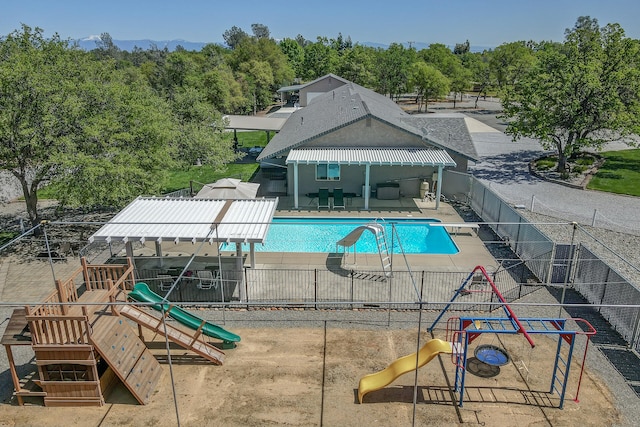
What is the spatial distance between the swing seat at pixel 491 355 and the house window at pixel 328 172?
53.4 ft

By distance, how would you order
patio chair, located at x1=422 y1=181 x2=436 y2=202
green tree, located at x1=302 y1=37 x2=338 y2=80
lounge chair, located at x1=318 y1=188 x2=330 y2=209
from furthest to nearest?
green tree, located at x1=302 y1=37 x2=338 y2=80 < patio chair, located at x1=422 y1=181 x2=436 y2=202 < lounge chair, located at x1=318 y1=188 x2=330 y2=209

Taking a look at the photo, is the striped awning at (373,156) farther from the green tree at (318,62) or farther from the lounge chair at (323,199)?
the green tree at (318,62)

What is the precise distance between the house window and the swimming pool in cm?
396

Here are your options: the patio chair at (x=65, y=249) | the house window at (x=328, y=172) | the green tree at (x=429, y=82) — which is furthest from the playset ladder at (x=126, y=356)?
the green tree at (x=429, y=82)

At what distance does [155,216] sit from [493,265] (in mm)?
13829

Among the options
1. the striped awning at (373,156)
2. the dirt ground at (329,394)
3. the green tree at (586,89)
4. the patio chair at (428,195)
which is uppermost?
the green tree at (586,89)

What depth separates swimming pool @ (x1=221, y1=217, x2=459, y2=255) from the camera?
2195cm

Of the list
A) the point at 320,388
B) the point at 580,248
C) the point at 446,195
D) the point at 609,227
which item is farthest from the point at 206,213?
the point at 609,227

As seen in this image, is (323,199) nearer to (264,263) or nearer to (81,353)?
(264,263)

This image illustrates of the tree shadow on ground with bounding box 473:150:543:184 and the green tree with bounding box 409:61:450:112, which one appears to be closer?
the tree shadow on ground with bounding box 473:150:543:184

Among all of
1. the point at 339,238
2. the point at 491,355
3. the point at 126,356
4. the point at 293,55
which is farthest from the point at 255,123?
the point at 293,55

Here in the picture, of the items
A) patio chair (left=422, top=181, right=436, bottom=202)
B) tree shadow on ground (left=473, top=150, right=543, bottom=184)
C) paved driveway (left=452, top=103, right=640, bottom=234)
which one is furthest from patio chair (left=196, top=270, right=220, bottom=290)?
tree shadow on ground (left=473, top=150, right=543, bottom=184)

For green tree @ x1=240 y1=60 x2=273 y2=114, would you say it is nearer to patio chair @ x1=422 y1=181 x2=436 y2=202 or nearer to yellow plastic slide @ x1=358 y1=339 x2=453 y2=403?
patio chair @ x1=422 y1=181 x2=436 y2=202

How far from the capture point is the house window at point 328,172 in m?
28.6
